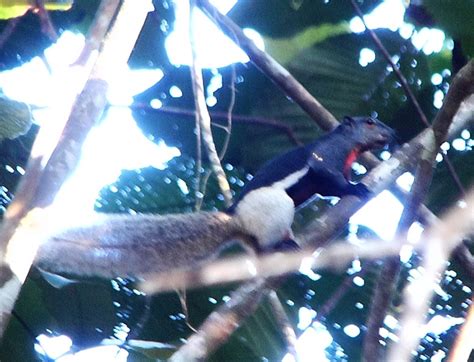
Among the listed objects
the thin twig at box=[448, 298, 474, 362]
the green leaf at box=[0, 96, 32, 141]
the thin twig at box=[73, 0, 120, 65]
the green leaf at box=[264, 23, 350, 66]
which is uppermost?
the green leaf at box=[264, 23, 350, 66]

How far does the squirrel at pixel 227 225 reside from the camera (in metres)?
3.05

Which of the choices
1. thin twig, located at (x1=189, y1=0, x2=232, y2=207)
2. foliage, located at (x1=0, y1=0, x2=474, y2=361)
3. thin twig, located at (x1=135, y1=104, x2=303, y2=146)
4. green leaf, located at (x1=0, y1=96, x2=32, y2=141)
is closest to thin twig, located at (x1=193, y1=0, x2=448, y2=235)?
foliage, located at (x1=0, y1=0, x2=474, y2=361)

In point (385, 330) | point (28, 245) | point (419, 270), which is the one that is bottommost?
point (28, 245)

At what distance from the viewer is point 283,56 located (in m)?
4.67

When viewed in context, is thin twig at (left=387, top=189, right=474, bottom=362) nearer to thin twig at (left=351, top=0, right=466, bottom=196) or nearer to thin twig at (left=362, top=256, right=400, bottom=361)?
thin twig at (left=362, top=256, right=400, bottom=361)

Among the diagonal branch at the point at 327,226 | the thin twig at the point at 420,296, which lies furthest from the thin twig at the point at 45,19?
the thin twig at the point at 420,296

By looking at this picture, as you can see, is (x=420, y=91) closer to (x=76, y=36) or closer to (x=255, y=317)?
(x=255, y=317)

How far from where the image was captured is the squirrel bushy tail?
2957 mm

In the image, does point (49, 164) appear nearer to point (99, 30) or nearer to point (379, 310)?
point (99, 30)

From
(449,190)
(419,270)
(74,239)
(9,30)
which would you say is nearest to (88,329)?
(74,239)

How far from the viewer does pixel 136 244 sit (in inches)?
129

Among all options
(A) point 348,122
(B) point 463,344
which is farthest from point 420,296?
(A) point 348,122

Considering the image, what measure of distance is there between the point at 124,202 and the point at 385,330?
4.46 ft

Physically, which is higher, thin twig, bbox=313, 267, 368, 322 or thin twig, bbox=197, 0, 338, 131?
thin twig, bbox=197, 0, 338, 131
